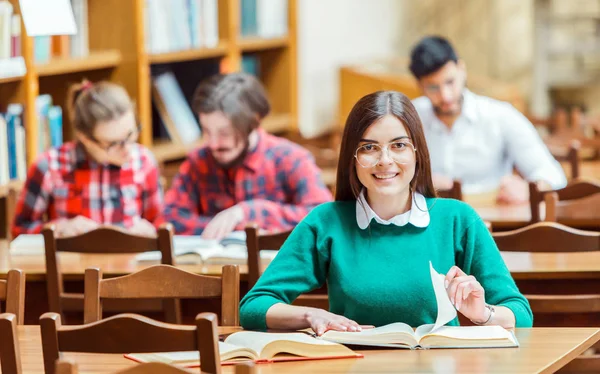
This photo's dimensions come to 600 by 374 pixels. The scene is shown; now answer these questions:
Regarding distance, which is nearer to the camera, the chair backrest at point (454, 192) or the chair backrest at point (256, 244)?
the chair backrest at point (256, 244)

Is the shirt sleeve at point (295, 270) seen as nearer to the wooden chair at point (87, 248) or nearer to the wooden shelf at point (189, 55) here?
the wooden chair at point (87, 248)

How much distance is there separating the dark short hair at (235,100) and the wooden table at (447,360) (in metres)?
1.72

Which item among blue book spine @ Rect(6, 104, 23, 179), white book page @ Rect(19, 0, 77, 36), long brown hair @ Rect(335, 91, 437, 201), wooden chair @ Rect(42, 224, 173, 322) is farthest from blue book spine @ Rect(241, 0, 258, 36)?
long brown hair @ Rect(335, 91, 437, 201)

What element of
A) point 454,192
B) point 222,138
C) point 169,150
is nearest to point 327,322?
point 454,192

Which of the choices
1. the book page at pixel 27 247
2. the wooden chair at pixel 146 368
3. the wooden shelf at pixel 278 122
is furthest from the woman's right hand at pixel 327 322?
the wooden shelf at pixel 278 122

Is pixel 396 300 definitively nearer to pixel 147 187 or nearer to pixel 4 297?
pixel 4 297

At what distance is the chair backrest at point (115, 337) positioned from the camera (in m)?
1.94

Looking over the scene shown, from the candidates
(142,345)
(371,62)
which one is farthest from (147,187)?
(371,62)

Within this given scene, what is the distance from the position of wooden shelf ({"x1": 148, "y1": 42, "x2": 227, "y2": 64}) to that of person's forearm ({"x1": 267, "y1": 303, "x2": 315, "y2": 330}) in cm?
326

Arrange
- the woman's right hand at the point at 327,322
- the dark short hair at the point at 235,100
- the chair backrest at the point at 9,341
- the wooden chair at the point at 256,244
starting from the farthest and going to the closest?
the dark short hair at the point at 235,100 < the wooden chair at the point at 256,244 < the woman's right hand at the point at 327,322 < the chair backrest at the point at 9,341

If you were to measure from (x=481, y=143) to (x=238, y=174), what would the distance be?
1201 mm

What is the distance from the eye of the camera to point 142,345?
78.0 inches

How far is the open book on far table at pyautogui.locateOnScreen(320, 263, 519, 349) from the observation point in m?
2.27

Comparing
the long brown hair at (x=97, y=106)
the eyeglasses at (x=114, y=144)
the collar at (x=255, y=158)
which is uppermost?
the long brown hair at (x=97, y=106)
